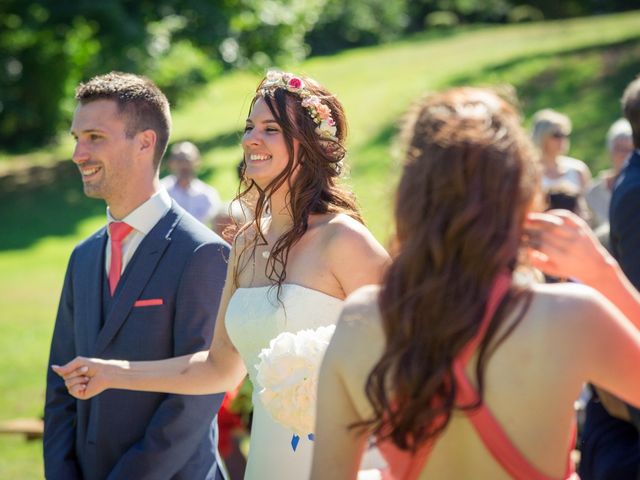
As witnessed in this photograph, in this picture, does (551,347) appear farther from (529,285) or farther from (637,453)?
(637,453)

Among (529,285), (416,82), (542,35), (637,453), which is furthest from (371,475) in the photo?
(542,35)

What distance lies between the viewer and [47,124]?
107 ft

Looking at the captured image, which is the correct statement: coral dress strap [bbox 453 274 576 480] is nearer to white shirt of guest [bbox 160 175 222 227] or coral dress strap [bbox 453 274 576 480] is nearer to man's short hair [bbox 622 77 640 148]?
man's short hair [bbox 622 77 640 148]

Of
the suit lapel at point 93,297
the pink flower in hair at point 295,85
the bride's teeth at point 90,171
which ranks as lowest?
the suit lapel at point 93,297

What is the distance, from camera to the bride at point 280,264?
3689mm

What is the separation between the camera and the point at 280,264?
3.89 metres

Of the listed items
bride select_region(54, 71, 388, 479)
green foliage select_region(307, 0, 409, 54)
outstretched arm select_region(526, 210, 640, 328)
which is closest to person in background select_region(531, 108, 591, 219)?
bride select_region(54, 71, 388, 479)

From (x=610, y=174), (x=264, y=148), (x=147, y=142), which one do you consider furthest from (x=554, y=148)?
(x=264, y=148)

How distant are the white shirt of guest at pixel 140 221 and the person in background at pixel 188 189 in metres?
7.27

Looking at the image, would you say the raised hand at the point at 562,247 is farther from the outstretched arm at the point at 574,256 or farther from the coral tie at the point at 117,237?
the coral tie at the point at 117,237

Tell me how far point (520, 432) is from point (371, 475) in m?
0.49

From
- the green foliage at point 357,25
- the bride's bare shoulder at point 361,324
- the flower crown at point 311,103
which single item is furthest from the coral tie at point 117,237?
the green foliage at point 357,25

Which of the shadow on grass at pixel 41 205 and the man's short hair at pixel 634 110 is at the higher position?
the man's short hair at pixel 634 110

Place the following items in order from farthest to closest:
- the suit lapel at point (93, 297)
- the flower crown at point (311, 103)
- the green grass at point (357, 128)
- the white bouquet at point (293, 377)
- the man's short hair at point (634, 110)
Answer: the green grass at point (357, 128)
the suit lapel at point (93, 297)
the flower crown at point (311, 103)
the man's short hair at point (634, 110)
the white bouquet at point (293, 377)
